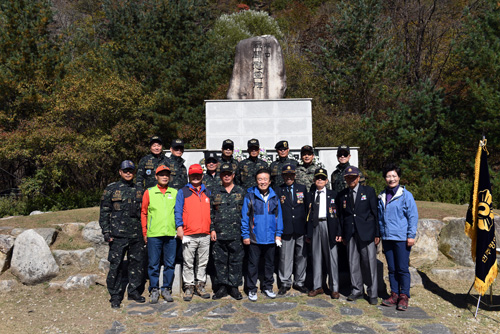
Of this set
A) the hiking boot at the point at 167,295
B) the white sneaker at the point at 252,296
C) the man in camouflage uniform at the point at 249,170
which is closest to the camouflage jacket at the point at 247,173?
the man in camouflage uniform at the point at 249,170

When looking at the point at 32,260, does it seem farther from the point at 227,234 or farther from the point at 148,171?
the point at 227,234

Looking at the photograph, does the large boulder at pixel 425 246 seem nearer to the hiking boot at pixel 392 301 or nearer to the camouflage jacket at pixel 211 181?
the hiking boot at pixel 392 301

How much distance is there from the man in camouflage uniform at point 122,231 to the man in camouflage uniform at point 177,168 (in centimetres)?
82

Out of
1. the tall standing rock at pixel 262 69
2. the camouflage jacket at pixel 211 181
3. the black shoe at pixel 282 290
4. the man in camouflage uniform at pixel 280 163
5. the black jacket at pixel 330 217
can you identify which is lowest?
the black shoe at pixel 282 290

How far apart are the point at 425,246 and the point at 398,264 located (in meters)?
2.12

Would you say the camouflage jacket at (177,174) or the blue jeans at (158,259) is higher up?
the camouflage jacket at (177,174)

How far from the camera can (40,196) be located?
12367 mm

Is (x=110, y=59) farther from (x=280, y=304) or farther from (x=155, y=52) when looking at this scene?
(x=280, y=304)

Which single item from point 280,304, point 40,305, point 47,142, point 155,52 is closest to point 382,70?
point 155,52

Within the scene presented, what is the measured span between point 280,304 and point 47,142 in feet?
33.0

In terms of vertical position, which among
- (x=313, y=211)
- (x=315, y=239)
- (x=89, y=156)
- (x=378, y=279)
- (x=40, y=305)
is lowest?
(x=40, y=305)

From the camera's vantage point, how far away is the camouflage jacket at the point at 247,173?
20.1ft

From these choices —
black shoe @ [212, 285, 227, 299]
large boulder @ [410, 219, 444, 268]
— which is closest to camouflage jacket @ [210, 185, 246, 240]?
black shoe @ [212, 285, 227, 299]

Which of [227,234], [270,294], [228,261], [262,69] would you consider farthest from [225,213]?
[262,69]
